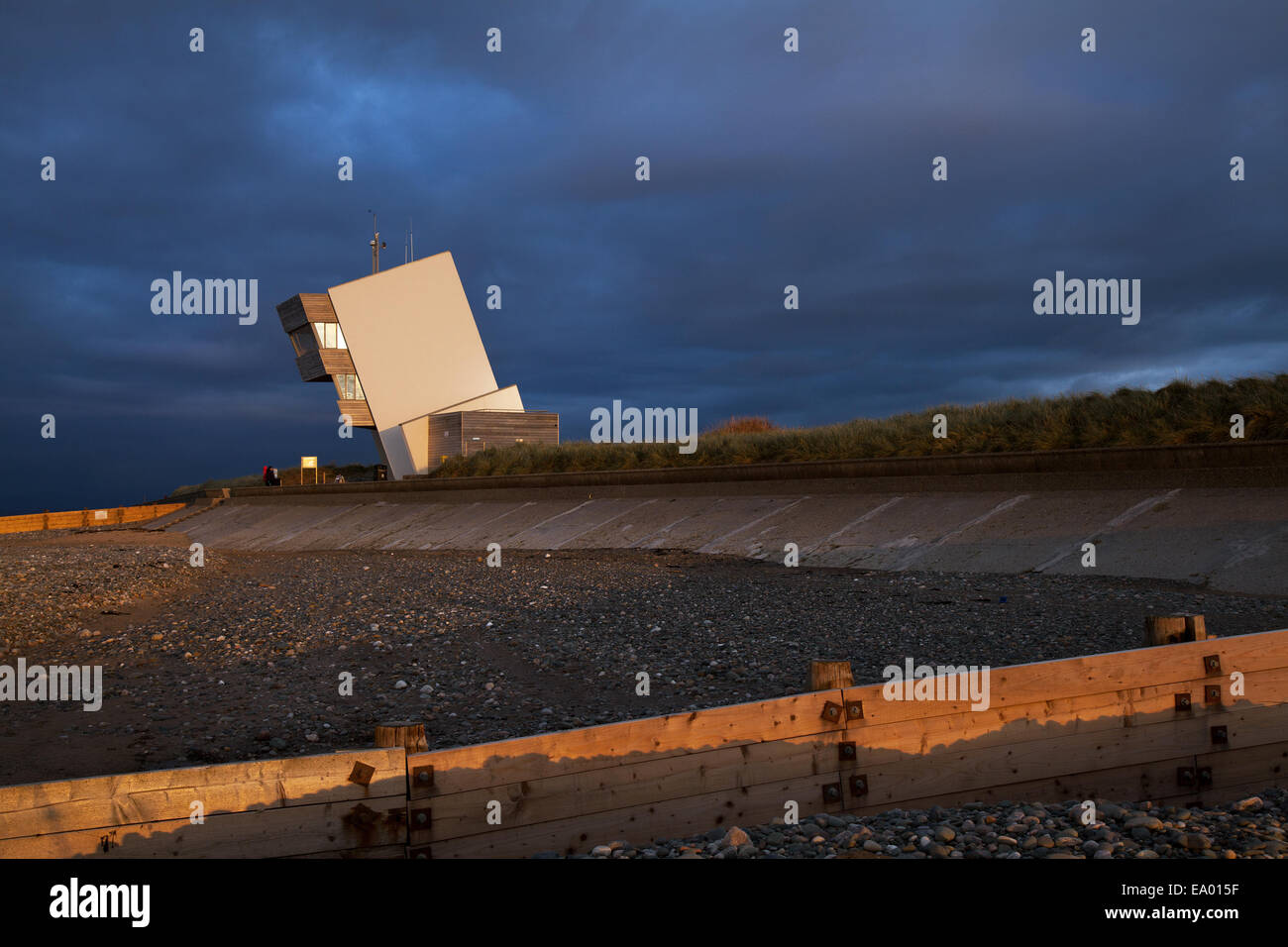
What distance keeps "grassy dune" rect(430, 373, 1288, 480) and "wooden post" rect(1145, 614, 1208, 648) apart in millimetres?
10894

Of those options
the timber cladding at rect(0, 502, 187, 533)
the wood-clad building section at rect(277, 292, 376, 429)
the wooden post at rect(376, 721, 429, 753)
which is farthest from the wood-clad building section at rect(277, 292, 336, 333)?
the wooden post at rect(376, 721, 429, 753)

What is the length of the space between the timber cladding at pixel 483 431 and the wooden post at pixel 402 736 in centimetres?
3348

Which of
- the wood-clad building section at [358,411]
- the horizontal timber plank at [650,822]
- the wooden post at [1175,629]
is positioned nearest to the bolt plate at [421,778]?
the horizontal timber plank at [650,822]

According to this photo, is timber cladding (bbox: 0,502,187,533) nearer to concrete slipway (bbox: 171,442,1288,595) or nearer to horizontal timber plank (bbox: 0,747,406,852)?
concrete slipway (bbox: 171,442,1288,595)

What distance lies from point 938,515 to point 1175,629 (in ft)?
35.6

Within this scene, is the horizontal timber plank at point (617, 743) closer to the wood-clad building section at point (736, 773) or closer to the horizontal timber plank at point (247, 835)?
the wood-clad building section at point (736, 773)

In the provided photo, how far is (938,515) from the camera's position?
16234 mm

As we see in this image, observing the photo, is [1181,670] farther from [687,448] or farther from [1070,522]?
[687,448]

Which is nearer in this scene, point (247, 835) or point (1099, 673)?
point (247, 835)

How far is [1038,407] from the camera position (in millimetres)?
20125

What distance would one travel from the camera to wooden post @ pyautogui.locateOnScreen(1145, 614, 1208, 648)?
555 centimetres

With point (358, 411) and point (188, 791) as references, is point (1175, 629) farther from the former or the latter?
point (358, 411)

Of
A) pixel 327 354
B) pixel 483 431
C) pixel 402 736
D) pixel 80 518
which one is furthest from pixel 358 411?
pixel 402 736

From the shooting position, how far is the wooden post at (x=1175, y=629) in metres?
5.55
